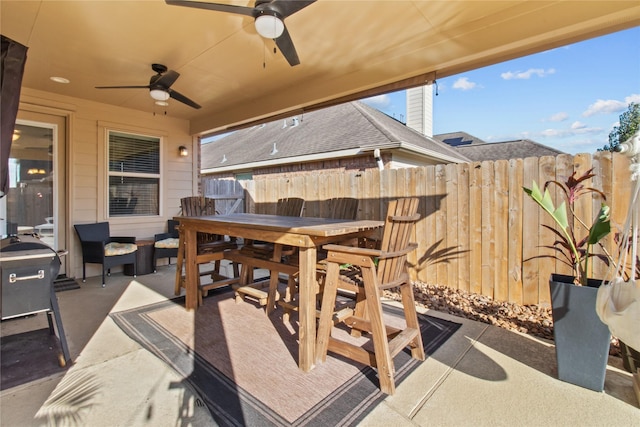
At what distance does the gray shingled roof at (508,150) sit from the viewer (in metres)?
10.2

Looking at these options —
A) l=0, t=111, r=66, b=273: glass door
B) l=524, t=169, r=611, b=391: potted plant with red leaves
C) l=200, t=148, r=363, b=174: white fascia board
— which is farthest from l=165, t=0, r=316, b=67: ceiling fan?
l=200, t=148, r=363, b=174: white fascia board

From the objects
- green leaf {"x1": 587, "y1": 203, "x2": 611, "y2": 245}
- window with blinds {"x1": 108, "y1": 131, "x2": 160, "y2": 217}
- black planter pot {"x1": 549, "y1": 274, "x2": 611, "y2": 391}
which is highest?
window with blinds {"x1": 108, "y1": 131, "x2": 160, "y2": 217}

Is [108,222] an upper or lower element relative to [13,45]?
lower

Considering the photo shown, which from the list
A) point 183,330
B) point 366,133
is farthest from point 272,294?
point 366,133

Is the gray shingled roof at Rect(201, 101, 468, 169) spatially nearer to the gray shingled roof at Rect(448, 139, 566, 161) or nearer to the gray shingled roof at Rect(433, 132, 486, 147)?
the gray shingled roof at Rect(448, 139, 566, 161)

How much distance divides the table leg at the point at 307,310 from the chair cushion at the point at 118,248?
11.7 ft

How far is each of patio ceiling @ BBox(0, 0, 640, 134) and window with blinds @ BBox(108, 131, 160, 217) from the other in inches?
45.1

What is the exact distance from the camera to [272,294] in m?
3.12

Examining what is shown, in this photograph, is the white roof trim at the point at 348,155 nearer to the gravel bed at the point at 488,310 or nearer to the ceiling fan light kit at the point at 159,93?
the gravel bed at the point at 488,310

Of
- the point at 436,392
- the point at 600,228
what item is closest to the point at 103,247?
the point at 436,392

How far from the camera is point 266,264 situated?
10.1 ft

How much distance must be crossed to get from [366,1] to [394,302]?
2.94 metres

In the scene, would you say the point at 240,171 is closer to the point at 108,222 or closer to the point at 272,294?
the point at 108,222

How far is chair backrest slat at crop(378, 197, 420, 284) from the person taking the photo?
1989 millimetres
